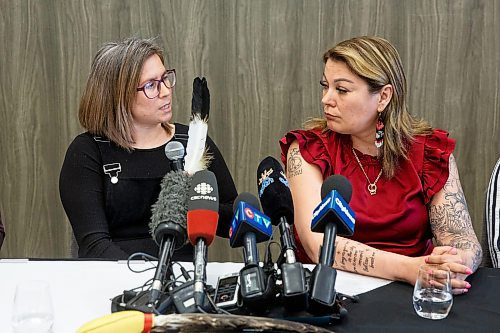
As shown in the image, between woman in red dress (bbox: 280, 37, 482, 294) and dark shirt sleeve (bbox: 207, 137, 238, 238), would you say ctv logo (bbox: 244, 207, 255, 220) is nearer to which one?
woman in red dress (bbox: 280, 37, 482, 294)

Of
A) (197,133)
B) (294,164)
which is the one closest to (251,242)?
(197,133)

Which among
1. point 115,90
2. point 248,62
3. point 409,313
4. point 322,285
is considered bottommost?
point 409,313

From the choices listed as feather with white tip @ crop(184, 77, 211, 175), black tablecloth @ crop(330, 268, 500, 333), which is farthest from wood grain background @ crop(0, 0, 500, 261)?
black tablecloth @ crop(330, 268, 500, 333)

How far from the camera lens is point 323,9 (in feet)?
10.7

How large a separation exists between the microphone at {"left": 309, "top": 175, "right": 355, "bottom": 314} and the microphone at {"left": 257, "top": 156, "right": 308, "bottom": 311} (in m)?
0.03

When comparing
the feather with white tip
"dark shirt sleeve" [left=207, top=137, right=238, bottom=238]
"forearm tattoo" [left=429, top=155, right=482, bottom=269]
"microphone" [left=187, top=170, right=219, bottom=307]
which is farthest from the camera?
"dark shirt sleeve" [left=207, top=137, right=238, bottom=238]

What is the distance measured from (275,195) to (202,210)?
0.21 meters

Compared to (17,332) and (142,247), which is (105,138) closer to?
(142,247)

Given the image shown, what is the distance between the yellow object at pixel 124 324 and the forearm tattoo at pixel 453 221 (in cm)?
142

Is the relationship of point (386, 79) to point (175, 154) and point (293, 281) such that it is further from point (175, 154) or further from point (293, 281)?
point (293, 281)

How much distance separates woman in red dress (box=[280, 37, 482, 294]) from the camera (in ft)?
7.14

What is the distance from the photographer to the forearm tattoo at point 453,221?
80.5 inches

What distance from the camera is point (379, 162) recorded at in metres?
2.26

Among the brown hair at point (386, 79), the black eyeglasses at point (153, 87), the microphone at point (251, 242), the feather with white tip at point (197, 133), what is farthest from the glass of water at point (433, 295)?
the black eyeglasses at point (153, 87)
